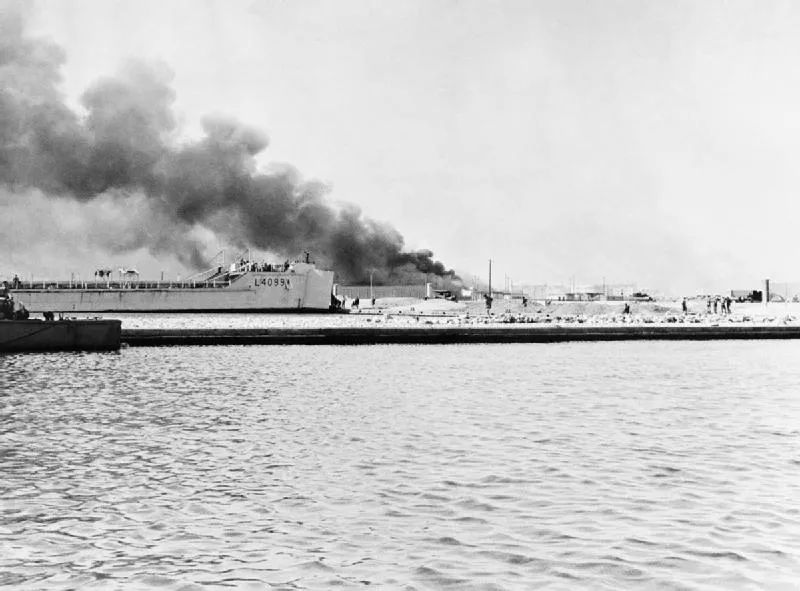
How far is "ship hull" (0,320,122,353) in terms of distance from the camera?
42062 mm

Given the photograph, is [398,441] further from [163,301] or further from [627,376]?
[163,301]

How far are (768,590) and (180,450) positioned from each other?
10.4 m

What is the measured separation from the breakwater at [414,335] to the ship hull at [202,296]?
5712cm

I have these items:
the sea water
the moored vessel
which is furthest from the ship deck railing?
the sea water

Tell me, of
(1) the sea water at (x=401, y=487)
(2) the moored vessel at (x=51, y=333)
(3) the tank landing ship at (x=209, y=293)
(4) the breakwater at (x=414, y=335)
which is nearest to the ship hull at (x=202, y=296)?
(3) the tank landing ship at (x=209, y=293)

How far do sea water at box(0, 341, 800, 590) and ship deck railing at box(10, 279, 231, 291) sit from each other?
8565cm

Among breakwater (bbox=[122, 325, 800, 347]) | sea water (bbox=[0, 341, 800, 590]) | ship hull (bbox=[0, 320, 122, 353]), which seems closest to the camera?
sea water (bbox=[0, 341, 800, 590])

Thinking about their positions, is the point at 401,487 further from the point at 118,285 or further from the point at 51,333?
the point at 118,285

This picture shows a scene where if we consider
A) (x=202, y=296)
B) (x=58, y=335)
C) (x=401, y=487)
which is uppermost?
(x=202, y=296)

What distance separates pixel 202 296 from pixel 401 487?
328 feet

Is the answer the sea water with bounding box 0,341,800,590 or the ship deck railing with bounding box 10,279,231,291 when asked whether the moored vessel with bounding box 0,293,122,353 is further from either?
the ship deck railing with bounding box 10,279,231,291

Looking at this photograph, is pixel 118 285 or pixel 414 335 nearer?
pixel 414 335

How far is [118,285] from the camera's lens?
4483 inches

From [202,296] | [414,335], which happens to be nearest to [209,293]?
[202,296]
